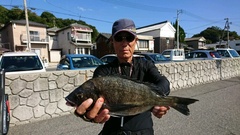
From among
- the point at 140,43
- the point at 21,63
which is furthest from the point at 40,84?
the point at 140,43

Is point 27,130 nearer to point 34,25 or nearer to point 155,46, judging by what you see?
point 34,25

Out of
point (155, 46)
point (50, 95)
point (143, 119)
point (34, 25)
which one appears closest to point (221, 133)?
point (143, 119)

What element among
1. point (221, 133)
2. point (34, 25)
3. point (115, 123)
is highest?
point (34, 25)

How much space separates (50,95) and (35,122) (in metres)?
0.73

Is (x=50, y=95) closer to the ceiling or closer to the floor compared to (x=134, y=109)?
closer to the floor

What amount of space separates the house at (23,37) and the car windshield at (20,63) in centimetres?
2542

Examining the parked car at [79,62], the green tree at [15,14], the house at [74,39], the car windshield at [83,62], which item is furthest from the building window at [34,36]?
the car windshield at [83,62]

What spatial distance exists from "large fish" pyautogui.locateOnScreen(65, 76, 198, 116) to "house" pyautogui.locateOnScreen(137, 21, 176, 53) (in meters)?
39.3

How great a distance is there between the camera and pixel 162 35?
39.9 meters

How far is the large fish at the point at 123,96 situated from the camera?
1323 mm

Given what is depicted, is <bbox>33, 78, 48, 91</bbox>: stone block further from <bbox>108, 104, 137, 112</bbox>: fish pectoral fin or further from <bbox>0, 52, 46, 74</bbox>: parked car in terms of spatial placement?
<bbox>108, 104, 137, 112</bbox>: fish pectoral fin

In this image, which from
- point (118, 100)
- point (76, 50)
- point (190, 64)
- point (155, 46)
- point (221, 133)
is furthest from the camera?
point (155, 46)

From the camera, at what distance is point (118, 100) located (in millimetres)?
1343

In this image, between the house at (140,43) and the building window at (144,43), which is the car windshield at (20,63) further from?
the building window at (144,43)
